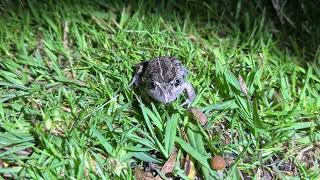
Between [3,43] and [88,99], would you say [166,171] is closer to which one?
[88,99]

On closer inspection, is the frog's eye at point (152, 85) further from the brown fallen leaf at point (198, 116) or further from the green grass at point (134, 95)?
the brown fallen leaf at point (198, 116)

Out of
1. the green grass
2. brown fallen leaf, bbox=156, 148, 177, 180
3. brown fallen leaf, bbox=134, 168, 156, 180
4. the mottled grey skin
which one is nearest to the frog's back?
the mottled grey skin

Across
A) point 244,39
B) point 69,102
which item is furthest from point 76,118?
point 244,39

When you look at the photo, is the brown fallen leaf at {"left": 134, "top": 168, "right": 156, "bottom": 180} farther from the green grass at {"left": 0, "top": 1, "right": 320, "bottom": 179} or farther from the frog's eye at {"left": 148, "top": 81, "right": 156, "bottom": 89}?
the frog's eye at {"left": 148, "top": 81, "right": 156, "bottom": 89}

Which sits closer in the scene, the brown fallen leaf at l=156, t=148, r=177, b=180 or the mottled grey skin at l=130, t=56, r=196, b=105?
the brown fallen leaf at l=156, t=148, r=177, b=180

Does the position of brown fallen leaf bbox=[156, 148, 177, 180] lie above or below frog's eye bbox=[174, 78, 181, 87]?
below

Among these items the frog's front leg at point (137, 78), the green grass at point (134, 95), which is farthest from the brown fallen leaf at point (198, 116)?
the frog's front leg at point (137, 78)

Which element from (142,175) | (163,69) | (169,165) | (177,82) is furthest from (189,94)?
(142,175)
